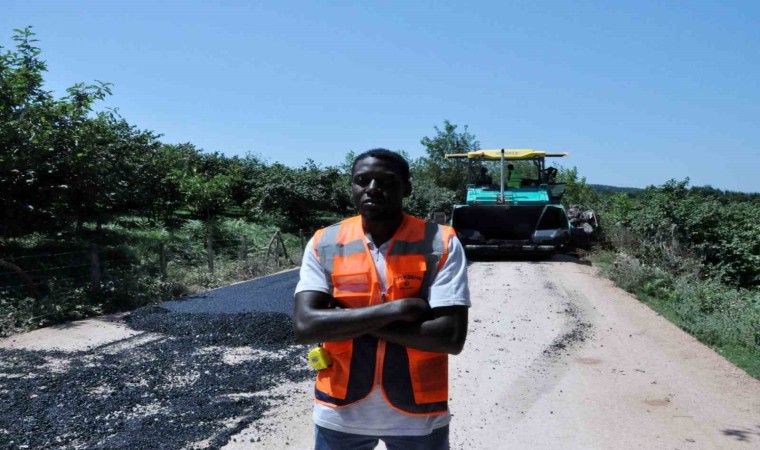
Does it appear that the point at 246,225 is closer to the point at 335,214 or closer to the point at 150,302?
the point at 335,214

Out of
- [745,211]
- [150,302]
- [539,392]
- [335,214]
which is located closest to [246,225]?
[335,214]

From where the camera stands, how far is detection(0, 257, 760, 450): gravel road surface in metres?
4.48

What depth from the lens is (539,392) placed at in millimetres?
5566

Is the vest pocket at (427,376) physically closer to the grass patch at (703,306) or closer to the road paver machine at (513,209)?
the grass patch at (703,306)

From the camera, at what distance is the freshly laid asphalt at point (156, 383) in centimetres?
443

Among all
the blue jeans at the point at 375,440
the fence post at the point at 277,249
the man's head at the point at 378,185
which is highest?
the man's head at the point at 378,185

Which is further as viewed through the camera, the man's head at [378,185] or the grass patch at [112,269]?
the grass patch at [112,269]

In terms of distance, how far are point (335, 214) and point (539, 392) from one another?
21.2 meters

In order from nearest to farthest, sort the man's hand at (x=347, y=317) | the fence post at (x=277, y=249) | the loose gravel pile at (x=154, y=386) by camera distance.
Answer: the man's hand at (x=347, y=317) → the loose gravel pile at (x=154, y=386) → the fence post at (x=277, y=249)

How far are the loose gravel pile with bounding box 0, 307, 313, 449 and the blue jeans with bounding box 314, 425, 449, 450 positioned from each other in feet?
7.32

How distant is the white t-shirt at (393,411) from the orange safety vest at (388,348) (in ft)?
0.08

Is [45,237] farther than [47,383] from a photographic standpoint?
Yes

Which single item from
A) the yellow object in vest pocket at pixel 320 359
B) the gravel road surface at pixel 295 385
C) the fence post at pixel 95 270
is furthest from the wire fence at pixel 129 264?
the yellow object in vest pocket at pixel 320 359

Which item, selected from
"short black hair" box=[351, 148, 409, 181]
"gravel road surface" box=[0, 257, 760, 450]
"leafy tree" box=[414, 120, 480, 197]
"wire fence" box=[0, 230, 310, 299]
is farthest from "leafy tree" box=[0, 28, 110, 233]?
"leafy tree" box=[414, 120, 480, 197]
